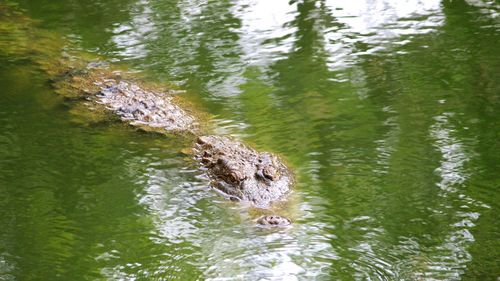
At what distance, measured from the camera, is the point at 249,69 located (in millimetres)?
10547

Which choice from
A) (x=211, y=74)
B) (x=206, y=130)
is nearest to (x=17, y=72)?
(x=211, y=74)

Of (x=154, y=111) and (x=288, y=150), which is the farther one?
(x=154, y=111)

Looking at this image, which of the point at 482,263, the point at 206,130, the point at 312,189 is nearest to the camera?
the point at 482,263

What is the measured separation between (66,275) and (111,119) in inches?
128

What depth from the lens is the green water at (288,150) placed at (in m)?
6.18

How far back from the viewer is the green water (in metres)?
6.18

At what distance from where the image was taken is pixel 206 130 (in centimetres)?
877

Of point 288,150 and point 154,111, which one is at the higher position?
point 154,111

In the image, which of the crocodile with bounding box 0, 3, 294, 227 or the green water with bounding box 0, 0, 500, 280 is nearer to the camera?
the green water with bounding box 0, 0, 500, 280

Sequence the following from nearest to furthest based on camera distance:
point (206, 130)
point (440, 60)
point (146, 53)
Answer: point (206, 130) < point (440, 60) < point (146, 53)

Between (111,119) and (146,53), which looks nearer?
(111,119)

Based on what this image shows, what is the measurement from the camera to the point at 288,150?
26.9ft

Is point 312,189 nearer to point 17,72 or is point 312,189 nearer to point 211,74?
point 211,74

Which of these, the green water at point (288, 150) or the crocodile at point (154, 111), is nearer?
the green water at point (288, 150)
